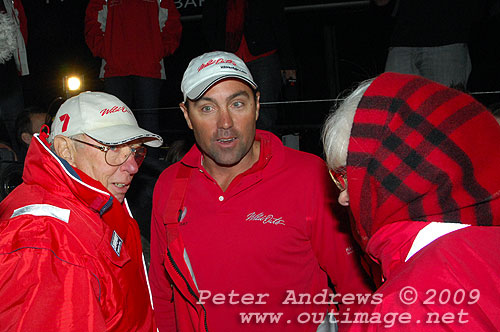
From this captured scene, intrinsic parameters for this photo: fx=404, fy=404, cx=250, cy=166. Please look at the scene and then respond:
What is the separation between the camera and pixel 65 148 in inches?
78.8

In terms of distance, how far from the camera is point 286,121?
15.1 ft

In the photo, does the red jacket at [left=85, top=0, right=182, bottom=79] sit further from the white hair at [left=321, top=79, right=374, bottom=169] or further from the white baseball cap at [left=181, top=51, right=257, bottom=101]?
the white hair at [left=321, top=79, right=374, bottom=169]

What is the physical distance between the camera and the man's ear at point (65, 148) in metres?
1.98

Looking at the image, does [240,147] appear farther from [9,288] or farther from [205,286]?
[9,288]

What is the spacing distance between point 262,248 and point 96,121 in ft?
3.51

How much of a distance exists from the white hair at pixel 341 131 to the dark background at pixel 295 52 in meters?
3.60

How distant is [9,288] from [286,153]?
5.09ft

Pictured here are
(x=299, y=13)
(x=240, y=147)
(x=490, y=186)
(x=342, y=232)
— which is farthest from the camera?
(x=299, y=13)

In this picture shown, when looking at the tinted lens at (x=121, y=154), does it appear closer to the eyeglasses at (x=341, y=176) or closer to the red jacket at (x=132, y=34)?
the eyeglasses at (x=341, y=176)

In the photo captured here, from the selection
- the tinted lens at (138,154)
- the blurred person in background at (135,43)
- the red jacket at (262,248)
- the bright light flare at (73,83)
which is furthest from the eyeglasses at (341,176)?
the bright light flare at (73,83)

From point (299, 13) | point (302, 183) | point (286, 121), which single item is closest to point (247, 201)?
point (302, 183)

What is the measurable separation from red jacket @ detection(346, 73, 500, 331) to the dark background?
12.8 feet

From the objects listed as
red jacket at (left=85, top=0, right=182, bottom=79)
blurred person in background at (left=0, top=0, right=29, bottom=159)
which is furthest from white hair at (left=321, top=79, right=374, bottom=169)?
blurred person in background at (left=0, top=0, right=29, bottom=159)

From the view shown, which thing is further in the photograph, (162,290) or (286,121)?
(286,121)
